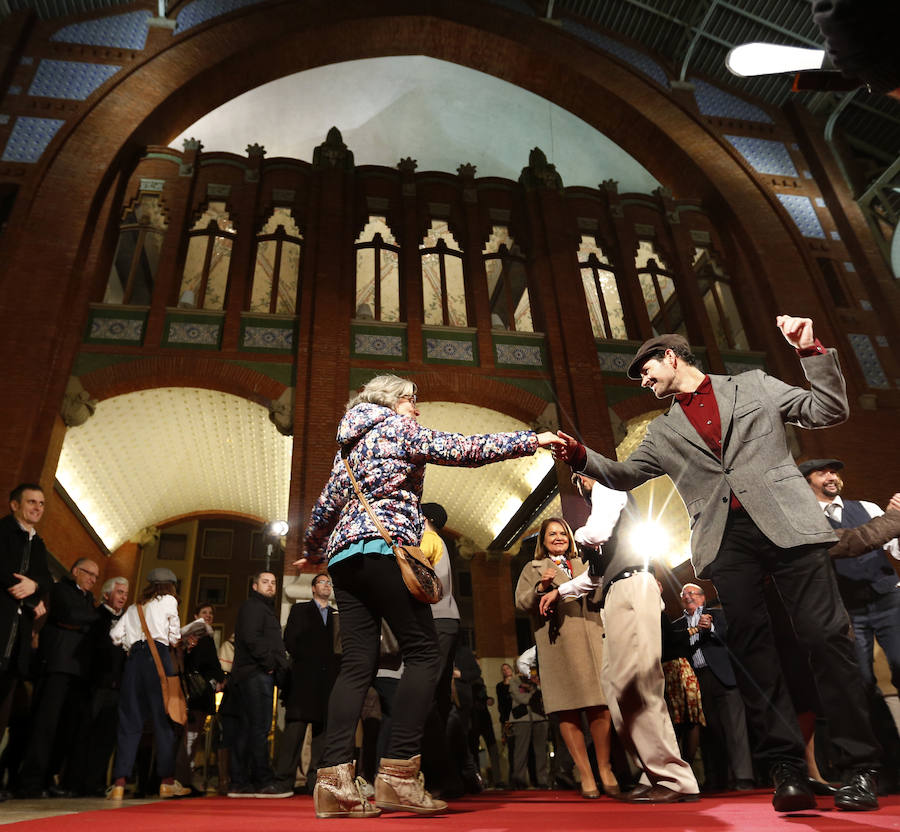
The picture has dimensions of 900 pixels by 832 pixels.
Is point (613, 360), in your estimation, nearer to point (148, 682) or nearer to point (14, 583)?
point (148, 682)

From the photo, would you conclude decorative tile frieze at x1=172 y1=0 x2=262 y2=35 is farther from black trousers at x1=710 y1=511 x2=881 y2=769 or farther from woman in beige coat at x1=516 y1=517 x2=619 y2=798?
black trousers at x1=710 y1=511 x2=881 y2=769

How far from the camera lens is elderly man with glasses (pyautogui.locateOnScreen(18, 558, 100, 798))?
189 inches

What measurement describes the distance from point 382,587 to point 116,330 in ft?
33.8

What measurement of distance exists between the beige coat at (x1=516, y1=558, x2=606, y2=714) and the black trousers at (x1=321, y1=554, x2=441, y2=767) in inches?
52.1

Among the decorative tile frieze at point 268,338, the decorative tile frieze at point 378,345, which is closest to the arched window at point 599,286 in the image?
the decorative tile frieze at point 378,345

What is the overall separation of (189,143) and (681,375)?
516 inches

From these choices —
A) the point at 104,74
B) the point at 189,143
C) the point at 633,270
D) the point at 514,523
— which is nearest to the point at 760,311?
the point at 633,270

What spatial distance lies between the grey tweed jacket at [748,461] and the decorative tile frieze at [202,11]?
50.8ft

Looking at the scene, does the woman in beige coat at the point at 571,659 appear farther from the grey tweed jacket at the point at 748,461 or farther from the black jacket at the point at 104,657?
the black jacket at the point at 104,657

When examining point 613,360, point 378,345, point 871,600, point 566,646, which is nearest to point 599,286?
point 613,360

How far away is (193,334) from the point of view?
38.4 ft

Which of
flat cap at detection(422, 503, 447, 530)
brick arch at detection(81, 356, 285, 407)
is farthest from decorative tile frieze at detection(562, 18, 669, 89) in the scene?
flat cap at detection(422, 503, 447, 530)

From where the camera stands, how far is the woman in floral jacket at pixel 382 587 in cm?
264

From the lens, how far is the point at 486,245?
1442cm
